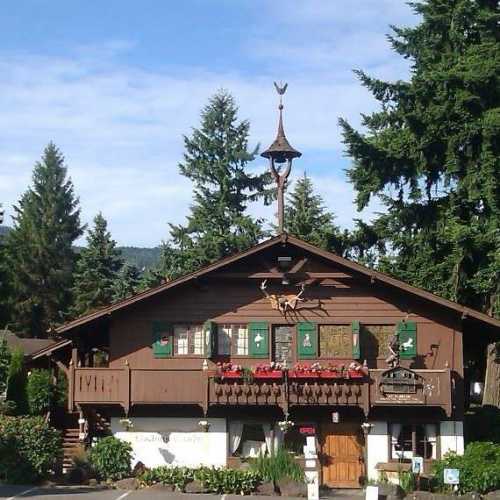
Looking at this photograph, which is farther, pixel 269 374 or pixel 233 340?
pixel 233 340

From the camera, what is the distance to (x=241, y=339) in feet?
102

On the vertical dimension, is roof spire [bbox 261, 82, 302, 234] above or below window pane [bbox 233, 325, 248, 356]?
above

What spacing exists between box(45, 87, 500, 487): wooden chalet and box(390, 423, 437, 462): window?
0.03 m

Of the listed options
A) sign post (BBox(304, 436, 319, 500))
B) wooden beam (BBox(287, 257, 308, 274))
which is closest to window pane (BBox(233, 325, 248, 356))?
wooden beam (BBox(287, 257, 308, 274))

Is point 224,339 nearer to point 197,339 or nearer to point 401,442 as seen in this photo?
point 197,339

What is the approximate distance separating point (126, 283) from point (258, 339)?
2990cm

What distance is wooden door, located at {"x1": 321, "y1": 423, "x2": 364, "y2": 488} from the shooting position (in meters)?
30.4

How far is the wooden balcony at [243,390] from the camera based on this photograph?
2911 cm

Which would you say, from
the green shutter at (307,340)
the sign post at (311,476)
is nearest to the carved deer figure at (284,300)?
the green shutter at (307,340)

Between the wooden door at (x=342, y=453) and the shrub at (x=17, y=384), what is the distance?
10128 millimetres

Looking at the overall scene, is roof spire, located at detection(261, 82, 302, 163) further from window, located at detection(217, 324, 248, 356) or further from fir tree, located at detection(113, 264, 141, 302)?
fir tree, located at detection(113, 264, 141, 302)

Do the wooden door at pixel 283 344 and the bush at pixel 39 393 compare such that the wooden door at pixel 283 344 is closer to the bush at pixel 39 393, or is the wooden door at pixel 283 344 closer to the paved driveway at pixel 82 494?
the paved driveway at pixel 82 494

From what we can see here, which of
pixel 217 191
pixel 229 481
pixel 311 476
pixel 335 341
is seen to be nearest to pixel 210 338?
pixel 335 341

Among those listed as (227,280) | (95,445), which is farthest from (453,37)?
(95,445)
